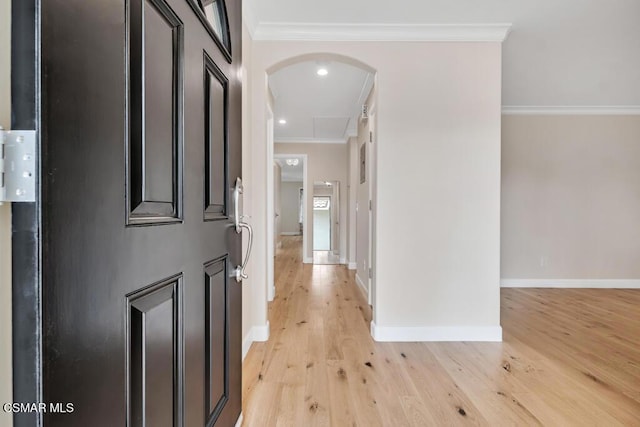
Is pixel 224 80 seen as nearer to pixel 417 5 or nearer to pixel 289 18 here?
pixel 289 18

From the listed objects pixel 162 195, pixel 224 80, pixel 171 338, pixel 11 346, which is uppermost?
pixel 224 80

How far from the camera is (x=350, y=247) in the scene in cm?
588

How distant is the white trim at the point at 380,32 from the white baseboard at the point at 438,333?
93.5 inches

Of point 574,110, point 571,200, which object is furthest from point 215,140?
point 574,110

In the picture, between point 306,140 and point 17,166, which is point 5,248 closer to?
point 17,166

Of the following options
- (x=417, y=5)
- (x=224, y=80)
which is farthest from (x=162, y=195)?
(x=417, y=5)

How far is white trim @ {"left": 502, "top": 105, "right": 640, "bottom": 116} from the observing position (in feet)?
14.1

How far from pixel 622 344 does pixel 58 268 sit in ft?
12.1

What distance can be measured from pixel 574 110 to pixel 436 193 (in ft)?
11.2

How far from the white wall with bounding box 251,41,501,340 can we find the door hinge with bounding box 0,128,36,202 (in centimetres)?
215

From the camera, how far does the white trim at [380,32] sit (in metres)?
2.46

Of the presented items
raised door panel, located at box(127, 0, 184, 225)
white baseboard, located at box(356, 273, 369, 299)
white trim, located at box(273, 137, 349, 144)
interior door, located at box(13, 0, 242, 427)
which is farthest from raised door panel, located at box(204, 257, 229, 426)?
white trim, located at box(273, 137, 349, 144)

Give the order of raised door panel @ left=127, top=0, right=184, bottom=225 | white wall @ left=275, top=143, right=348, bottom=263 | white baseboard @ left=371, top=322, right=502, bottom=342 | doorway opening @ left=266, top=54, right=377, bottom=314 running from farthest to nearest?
white wall @ left=275, top=143, right=348, bottom=263 → doorway opening @ left=266, top=54, right=377, bottom=314 → white baseboard @ left=371, top=322, right=502, bottom=342 → raised door panel @ left=127, top=0, right=184, bottom=225

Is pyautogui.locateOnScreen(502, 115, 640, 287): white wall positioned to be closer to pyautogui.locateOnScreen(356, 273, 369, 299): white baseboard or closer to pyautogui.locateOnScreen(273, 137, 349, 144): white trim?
pyautogui.locateOnScreen(356, 273, 369, 299): white baseboard
